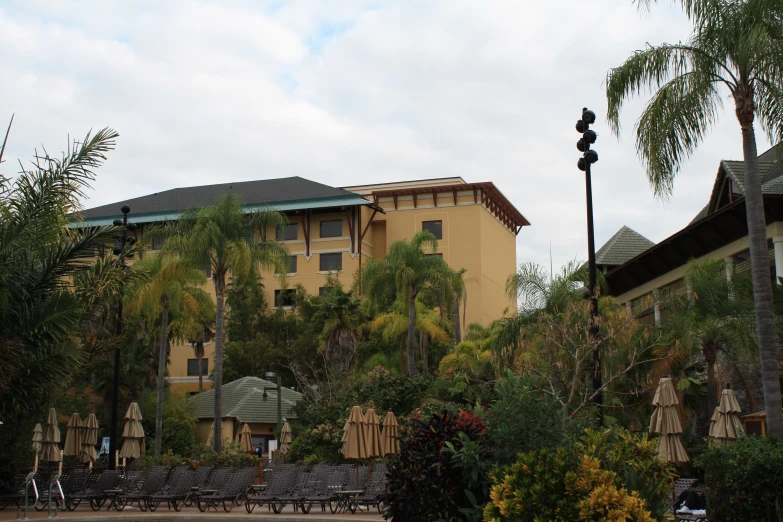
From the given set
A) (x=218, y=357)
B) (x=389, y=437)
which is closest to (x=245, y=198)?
(x=218, y=357)

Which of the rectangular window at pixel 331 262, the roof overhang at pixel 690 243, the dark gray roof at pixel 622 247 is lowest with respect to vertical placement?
the roof overhang at pixel 690 243

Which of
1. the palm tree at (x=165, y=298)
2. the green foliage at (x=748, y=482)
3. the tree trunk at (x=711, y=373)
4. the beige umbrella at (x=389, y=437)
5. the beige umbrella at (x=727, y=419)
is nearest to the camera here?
the green foliage at (x=748, y=482)

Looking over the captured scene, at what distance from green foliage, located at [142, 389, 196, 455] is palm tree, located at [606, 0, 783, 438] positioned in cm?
3181

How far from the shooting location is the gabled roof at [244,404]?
45094 mm

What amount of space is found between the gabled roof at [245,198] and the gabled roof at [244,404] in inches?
662

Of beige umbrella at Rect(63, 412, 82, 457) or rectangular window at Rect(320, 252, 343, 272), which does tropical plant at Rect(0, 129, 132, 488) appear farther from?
rectangular window at Rect(320, 252, 343, 272)

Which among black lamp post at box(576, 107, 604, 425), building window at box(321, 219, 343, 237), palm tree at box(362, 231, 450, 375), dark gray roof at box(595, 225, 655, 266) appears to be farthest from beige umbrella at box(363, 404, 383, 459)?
building window at box(321, 219, 343, 237)

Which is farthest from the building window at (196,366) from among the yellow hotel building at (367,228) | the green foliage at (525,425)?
the green foliage at (525,425)

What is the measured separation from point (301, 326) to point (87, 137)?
44.1 meters

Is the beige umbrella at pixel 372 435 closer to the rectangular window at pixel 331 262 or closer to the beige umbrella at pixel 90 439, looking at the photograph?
the beige umbrella at pixel 90 439

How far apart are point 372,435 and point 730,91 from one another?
1105cm

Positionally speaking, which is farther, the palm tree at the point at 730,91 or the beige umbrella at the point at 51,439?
the beige umbrella at the point at 51,439

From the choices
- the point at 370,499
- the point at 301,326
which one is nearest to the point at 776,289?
the point at 370,499

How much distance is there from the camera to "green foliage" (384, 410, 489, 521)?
9953 millimetres
